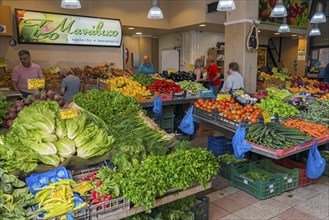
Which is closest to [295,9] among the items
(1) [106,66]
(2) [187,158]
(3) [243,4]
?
(3) [243,4]

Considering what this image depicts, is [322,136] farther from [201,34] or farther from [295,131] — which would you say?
[201,34]

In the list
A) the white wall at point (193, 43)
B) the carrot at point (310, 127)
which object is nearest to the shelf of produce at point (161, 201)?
the carrot at point (310, 127)

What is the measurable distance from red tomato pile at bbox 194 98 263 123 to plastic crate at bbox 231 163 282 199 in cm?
66

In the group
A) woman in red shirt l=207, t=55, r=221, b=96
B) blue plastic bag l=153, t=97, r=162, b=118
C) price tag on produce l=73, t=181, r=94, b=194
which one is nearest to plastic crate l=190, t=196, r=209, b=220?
price tag on produce l=73, t=181, r=94, b=194

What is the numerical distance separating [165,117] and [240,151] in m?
2.82

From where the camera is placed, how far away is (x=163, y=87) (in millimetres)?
6102

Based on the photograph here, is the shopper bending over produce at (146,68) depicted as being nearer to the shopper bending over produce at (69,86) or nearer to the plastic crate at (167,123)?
the plastic crate at (167,123)

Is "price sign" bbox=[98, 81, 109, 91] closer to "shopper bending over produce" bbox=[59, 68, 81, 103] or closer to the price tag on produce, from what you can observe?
"shopper bending over produce" bbox=[59, 68, 81, 103]

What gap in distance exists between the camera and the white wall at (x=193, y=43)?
1130cm

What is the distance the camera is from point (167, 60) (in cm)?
1249

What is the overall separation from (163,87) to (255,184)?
121 inches

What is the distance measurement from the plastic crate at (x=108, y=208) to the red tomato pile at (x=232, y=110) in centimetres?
228

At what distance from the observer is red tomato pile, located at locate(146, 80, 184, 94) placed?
6000mm

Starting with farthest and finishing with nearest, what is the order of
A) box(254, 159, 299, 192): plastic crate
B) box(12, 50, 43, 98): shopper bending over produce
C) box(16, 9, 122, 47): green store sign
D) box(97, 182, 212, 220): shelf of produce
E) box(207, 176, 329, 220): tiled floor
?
box(16, 9, 122, 47): green store sign
box(12, 50, 43, 98): shopper bending over produce
box(254, 159, 299, 192): plastic crate
box(207, 176, 329, 220): tiled floor
box(97, 182, 212, 220): shelf of produce
